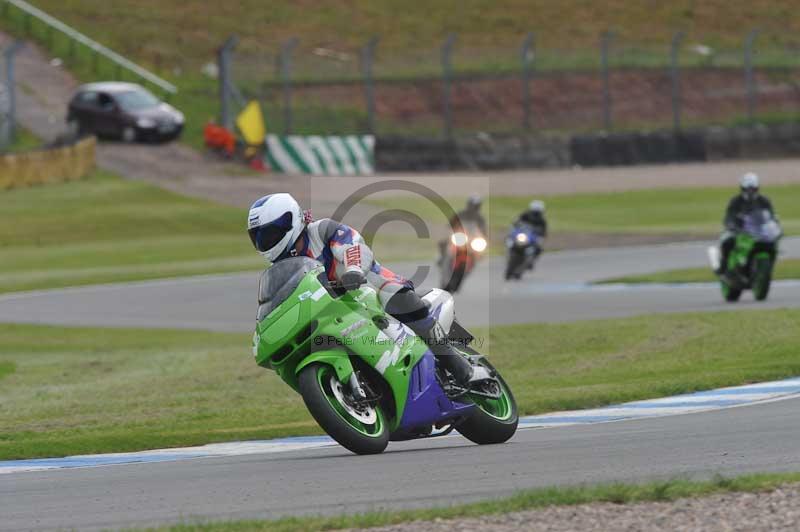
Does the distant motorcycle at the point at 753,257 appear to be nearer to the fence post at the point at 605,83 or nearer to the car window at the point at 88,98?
the fence post at the point at 605,83

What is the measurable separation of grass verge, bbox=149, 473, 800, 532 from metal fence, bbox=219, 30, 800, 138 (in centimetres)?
3733

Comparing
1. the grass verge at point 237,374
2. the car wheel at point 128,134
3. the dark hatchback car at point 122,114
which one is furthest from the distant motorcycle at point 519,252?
the car wheel at point 128,134

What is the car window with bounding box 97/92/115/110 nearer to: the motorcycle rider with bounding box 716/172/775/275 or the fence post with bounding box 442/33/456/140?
the fence post with bounding box 442/33/456/140

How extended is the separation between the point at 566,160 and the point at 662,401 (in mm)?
32924

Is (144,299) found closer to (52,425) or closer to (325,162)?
(52,425)

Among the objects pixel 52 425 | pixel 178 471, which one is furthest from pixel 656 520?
Answer: pixel 52 425

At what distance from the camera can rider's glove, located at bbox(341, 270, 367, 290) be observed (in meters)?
9.06

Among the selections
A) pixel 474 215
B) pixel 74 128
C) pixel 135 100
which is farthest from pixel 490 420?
pixel 135 100

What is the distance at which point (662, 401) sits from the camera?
12.0 m

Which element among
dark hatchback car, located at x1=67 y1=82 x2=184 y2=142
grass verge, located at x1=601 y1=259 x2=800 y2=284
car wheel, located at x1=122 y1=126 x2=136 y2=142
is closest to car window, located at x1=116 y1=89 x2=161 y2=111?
dark hatchback car, located at x1=67 y1=82 x2=184 y2=142

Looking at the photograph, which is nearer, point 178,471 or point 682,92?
point 178,471

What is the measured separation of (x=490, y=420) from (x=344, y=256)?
1.42 meters

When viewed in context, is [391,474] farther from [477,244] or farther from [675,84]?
[675,84]

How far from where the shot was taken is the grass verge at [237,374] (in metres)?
12.1
